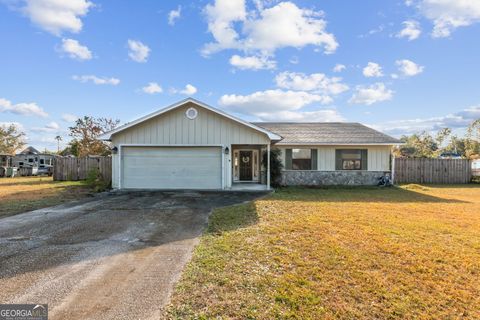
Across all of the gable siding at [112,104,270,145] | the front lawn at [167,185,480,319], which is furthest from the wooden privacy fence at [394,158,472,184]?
the front lawn at [167,185,480,319]

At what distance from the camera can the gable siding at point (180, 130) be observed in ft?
44.7

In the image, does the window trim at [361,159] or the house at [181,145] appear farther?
the window trim at [361,159]

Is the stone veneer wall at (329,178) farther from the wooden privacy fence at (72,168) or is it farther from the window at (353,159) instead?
the wooden privacy fence at (72,168)

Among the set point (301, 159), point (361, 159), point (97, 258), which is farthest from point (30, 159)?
point (97, 258)

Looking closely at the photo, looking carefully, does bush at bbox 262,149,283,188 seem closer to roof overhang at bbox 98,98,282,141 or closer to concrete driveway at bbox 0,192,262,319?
roof overhang at bbox 98,98,282,141

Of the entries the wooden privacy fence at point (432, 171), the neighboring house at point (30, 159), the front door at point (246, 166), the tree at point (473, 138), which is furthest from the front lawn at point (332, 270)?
the neighboring house at point (30, 159)

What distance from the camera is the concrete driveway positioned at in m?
3.02

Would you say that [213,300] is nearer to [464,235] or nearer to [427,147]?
[464,235]

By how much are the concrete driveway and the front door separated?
30.2ft

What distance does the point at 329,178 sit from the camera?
54.2ft

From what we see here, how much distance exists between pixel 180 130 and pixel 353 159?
1049 cm

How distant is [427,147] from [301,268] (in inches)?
1773

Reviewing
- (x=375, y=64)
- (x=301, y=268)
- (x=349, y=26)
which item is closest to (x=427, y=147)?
(x=375, y=64)

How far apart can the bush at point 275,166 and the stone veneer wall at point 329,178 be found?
69 centimetres
